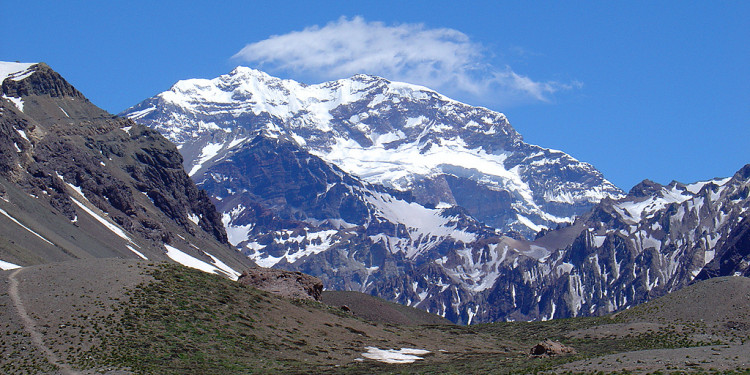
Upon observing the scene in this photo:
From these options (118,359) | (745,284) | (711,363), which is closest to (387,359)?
(118,359)

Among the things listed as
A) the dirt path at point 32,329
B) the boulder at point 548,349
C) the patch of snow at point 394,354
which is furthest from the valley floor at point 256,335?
the boulder at point 548,349

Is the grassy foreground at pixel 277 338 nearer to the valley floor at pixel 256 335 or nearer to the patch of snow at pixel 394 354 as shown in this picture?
the valley floor at pixel 256 335

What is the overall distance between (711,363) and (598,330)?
40.3 m

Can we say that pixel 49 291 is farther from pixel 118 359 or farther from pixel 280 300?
pixel 280 300

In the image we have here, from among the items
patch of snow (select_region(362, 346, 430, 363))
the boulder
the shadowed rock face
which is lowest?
patch of snow (select_region(362, 346, 430, 363))

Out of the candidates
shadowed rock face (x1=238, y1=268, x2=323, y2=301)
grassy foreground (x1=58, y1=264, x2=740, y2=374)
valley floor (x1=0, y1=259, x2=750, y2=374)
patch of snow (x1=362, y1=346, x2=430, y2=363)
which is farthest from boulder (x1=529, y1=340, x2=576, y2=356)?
shadowed rock face (x1=238, y1=268, x2=323, y2=301)

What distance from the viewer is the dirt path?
7288 centimetres

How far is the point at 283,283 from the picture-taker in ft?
390

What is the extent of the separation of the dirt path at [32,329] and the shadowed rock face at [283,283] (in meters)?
33.7

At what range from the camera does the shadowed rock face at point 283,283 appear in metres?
117

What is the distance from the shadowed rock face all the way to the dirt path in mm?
33689

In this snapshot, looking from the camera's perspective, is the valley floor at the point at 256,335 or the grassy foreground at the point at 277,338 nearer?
the valley floor at the point at 256,335

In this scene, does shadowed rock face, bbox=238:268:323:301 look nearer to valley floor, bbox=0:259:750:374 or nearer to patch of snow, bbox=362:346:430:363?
valley floor, bbox=0:259:750:374

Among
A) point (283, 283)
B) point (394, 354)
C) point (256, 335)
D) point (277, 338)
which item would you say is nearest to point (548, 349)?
point (394, 354)
